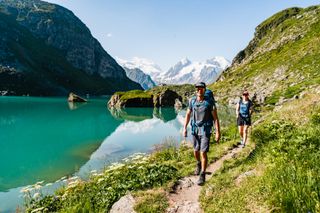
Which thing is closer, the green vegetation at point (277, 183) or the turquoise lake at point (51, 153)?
the green vegetation at point (277, 183)

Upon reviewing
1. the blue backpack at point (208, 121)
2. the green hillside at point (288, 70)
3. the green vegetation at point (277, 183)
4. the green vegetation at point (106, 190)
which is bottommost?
the green vegetation at point (106, 190)

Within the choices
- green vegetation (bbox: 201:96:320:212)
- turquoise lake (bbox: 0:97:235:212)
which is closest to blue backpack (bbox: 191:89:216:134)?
green vegetation (bbox: 201:96:320:212)

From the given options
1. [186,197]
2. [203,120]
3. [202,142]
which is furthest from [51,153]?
[186,197]

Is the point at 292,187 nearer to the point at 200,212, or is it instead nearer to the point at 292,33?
the point at 200,212

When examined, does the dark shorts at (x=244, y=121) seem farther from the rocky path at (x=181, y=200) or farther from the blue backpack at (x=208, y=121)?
the rocky path at (x=181, y=200)

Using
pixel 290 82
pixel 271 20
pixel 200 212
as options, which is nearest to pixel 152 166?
pixel 200 212

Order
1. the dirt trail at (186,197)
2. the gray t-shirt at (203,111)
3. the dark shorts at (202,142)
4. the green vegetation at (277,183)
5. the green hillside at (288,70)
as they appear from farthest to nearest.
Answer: the green hillside at (288,70), the gray t-shirt at (203,111), the dark shorts at (202,142), the dirt trail at (186,197), the green vegetation at (277,183)

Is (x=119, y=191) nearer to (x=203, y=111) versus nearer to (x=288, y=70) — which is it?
(x=203, y=111)

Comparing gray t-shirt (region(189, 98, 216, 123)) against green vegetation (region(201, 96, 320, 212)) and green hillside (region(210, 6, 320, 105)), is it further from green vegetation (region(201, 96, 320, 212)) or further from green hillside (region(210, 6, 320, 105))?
green hillside (region(210, 6, 320, 105))

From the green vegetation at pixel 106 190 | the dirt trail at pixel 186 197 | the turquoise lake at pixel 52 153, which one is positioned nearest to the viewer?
the dirt trail at pixel 186 197

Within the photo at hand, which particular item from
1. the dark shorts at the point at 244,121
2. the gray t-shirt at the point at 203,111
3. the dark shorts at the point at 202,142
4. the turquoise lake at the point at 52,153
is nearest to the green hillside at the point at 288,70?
the dark shorts at the point at 244,121

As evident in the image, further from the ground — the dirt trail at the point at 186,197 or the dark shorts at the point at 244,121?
the dark shorts at the point at 244,121

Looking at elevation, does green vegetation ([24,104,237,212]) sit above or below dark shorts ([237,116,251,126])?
below

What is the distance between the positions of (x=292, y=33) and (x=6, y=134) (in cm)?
10491
